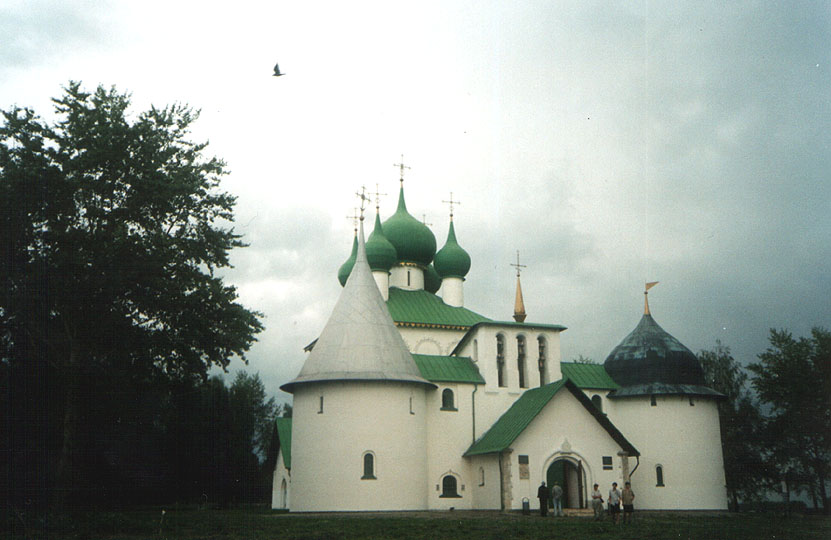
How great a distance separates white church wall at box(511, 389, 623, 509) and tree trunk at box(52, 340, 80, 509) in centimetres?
1316

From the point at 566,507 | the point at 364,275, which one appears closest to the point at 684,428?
the point at 566,507

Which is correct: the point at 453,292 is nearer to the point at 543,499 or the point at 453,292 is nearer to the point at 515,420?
the point at 515,420

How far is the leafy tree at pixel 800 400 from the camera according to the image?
2928cm

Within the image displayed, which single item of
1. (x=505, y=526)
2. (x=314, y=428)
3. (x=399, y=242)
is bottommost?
(x=505, y=526)

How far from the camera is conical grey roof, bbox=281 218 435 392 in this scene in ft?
83.7

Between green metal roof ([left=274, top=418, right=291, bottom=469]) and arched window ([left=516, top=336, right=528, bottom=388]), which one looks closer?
arched window ([left=516, top=336, right=528, bottom=388])

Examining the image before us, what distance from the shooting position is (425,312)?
119 ft

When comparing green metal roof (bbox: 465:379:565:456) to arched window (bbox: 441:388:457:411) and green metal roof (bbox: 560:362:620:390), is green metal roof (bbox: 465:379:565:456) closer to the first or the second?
arched window (bbox: 441:388:457:411)

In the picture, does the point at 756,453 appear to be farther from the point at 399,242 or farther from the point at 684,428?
the point at 399,242

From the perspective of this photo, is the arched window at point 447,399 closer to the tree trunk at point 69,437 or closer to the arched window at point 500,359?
the arched window at point 500,359

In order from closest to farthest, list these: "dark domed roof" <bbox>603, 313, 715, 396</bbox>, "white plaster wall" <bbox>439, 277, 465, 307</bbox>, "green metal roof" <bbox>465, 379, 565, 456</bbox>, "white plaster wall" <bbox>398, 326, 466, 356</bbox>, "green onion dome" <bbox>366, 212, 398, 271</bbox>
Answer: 1. "green metal roof" <bbox>465, 379, 565, 456</bbox>
2. "dark domed roof" <bbox>603, 313, 715, 396</bbox>
3. "white plaster wall" <bbox>398, 326, 466, 356</bbox>
4. "green onion dome" <bbox>366, 212, 398, 271</bbox>
5. "white plaster wall" <bbox>439, 277, 465, 307</bbox>

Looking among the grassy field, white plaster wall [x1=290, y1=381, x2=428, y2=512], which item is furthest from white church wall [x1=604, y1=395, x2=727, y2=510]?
the grassy field

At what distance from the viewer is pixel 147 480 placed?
32500mm

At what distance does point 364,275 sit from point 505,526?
1298cm
